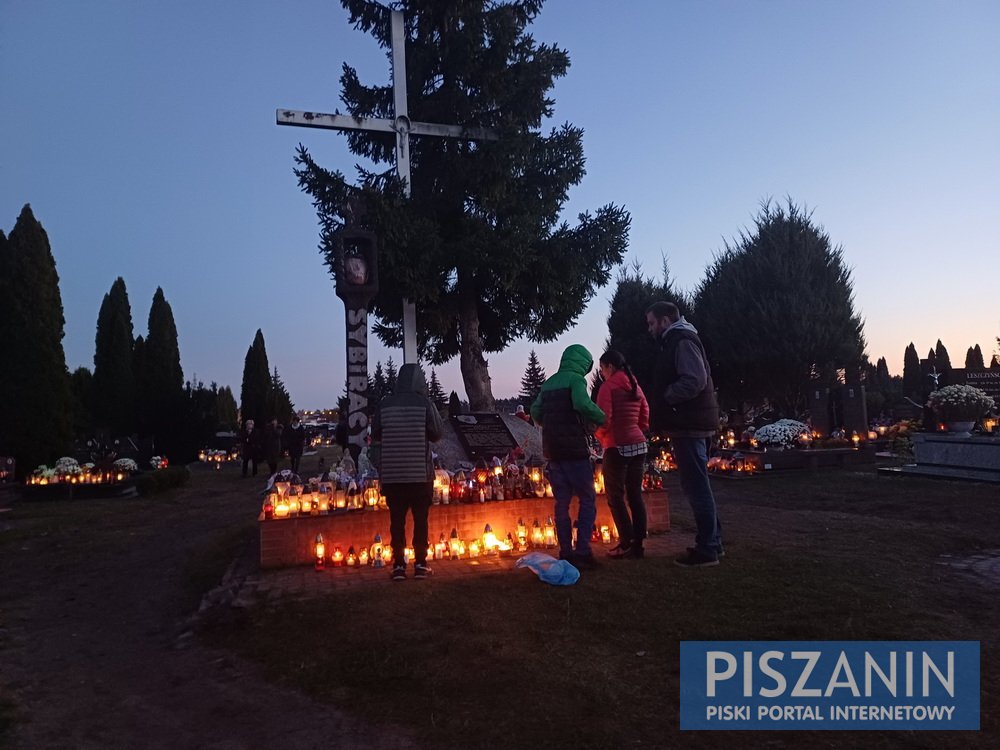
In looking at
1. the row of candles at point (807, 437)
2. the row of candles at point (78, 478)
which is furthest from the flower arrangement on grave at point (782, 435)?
the row of candles at point (78, 478)

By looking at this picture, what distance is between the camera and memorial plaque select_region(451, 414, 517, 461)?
39.5ft

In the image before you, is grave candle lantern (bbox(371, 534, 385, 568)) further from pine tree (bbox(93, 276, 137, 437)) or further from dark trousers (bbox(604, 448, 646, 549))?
pine tree (bbox(93, 276, 137, 437))

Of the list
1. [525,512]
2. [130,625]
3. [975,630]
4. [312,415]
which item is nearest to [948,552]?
[975,630]

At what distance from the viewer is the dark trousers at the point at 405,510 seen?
6.51 meters

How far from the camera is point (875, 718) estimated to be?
138 inches

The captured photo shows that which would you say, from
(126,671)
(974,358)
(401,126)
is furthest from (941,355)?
(126,671)

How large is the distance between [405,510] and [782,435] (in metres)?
→ 14.9

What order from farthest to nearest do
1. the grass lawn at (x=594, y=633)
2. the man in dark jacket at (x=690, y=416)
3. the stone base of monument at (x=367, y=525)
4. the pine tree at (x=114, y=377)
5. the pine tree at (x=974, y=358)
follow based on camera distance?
the pine tree at (x=974, y=358)
the pine tree at (x=114, y=377)
the stone base of monument at (x=367, y=525)
the man in dark jacket at (x=690, y=416)
the grass lawn at (x=594, y=633)

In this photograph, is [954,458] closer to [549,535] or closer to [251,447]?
[549,535]

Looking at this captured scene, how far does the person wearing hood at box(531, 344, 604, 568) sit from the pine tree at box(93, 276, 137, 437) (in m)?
28.7

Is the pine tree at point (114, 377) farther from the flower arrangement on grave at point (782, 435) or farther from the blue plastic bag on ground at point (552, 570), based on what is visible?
the blue plastic bag on ground at point (552, 570)

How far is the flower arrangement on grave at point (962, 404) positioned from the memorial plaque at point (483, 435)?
1061 centimetres

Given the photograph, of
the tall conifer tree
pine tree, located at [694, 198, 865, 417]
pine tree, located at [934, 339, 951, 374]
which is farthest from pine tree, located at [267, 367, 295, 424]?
pine tree, located at [934, 339, 951, 374]

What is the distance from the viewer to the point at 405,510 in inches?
260
